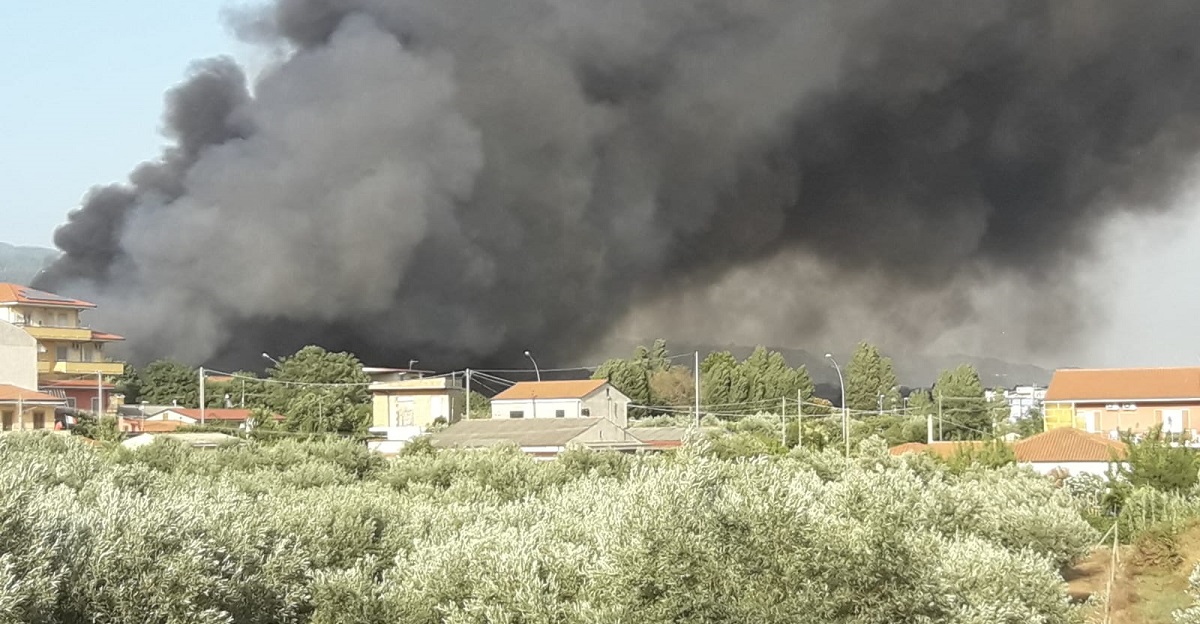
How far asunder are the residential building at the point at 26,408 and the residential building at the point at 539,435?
16.7 m

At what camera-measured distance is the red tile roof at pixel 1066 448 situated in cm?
4319

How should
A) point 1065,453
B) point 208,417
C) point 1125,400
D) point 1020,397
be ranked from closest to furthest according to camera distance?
point 1065,453 → point 1125,400 → point 208,417 → point 1020,397

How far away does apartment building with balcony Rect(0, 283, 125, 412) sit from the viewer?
68500mm

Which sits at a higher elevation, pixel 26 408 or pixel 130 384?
pixel 130 384

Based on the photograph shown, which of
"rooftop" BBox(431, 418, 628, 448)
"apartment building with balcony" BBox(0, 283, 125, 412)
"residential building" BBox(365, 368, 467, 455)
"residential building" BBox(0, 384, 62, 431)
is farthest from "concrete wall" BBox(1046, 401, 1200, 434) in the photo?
"apartment building with balcony" BBox(0, 283, 125, 412)

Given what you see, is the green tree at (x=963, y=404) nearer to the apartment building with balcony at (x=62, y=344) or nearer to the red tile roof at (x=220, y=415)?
the red tile roof at (x=220, y=415)

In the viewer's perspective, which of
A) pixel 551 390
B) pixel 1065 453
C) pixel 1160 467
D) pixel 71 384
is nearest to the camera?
pixel 1160 467

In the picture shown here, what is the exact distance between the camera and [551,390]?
2677 inches

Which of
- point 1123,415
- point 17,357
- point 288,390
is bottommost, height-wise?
point 1123,415

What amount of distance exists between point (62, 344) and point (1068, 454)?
53245mm

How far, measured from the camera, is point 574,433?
48.7 meters

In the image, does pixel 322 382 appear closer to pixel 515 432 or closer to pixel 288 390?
pixel 288 390

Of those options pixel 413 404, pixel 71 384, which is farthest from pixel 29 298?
pixel 413 404

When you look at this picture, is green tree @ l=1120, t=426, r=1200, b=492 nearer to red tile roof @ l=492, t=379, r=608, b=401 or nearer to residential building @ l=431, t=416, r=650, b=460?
residential building @ l=431, t=416, r=650, b=460
